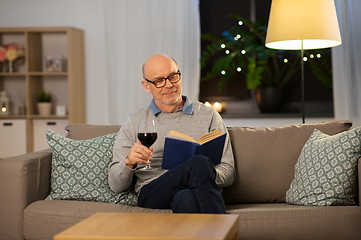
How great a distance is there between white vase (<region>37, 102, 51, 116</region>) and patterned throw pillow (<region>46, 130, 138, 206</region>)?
1.98 meters

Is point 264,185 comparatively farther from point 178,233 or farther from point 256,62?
point 256,62

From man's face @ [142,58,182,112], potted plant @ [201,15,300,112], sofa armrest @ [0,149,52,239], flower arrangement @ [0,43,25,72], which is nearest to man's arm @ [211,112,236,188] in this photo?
man's face @ [142,58,182,112]

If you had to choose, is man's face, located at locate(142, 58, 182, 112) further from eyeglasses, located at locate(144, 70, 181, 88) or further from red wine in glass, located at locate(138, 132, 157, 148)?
red wine in glass, located at locate(138, 132, 157, 148)

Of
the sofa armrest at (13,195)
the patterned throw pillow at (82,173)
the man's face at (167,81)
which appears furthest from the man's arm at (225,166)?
the sofa armrest at (13,195)

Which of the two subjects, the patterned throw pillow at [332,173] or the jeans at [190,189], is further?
the patterned throw pillow at [332,173]

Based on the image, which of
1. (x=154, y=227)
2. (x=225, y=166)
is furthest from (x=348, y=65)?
(x=154, y=227)

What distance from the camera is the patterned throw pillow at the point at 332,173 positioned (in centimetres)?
192

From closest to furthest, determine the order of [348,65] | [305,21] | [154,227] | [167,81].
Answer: [154,227] < [167,81] < [305,21] < [348,65]

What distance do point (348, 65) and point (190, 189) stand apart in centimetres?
268

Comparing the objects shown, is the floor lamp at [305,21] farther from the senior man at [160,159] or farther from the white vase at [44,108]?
the white vase at [44,108]

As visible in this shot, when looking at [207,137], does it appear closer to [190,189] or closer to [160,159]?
[190,189]

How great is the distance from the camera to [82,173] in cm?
217

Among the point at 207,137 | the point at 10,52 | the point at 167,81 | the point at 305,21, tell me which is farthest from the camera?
the point at 10,52

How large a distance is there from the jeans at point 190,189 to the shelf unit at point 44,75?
7.91ft
